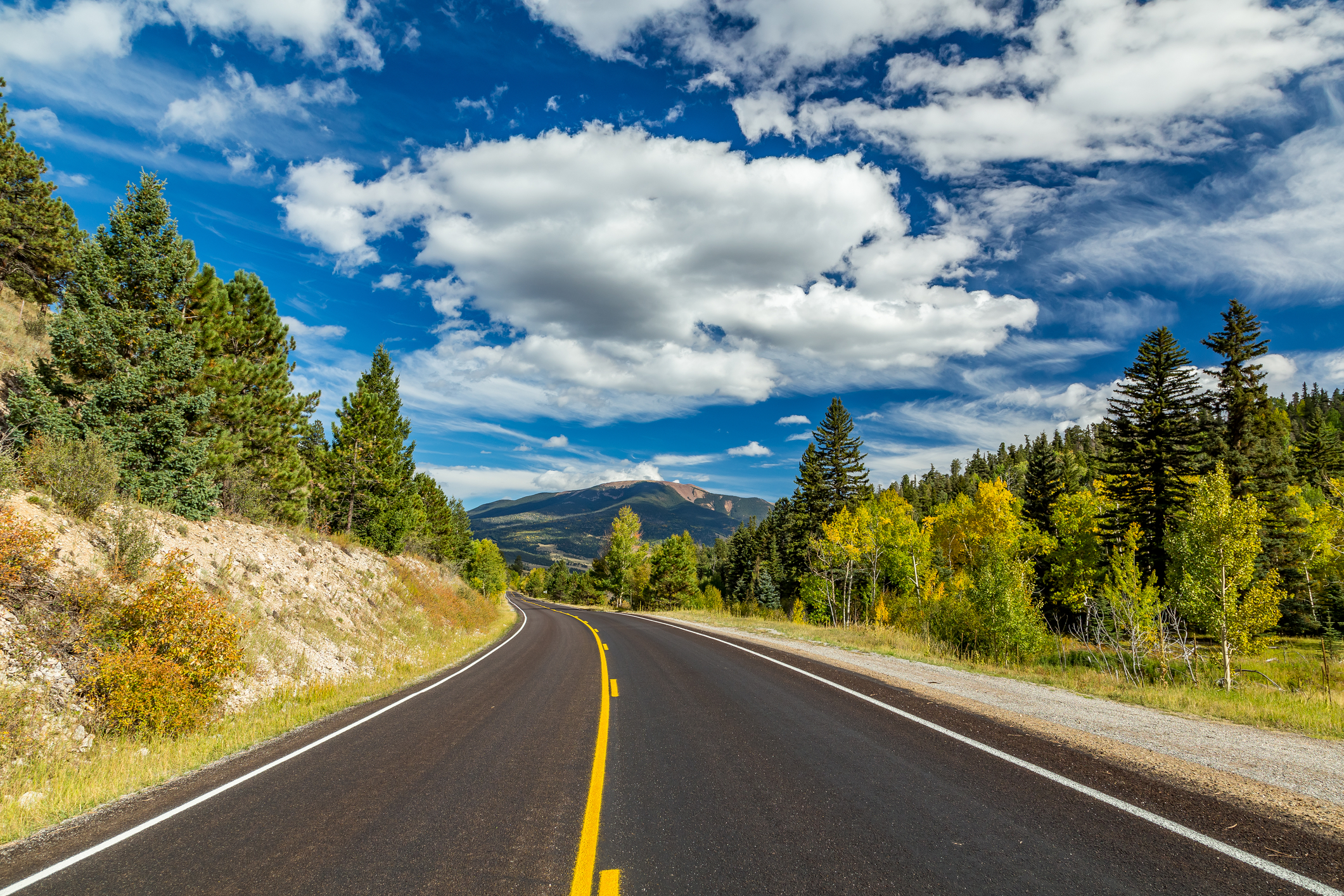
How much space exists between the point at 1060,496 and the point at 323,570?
173 feet

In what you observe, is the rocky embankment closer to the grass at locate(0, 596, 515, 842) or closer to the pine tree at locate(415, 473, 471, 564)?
the grass at locate(0, 596, 515, 842)

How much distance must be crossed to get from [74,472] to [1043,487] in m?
57.1

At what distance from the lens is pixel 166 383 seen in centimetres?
1539

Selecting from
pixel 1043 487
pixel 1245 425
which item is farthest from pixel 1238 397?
pixel 1043 487

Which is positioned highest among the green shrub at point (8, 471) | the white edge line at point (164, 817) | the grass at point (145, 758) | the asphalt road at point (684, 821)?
the green shrub at point (8, 471)

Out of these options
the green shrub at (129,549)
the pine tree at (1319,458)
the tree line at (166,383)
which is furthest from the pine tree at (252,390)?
the pine tree at (1319,458)

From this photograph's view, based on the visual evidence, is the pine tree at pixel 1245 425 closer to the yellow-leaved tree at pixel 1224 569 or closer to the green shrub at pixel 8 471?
the yellow-leaved tree at pixel 1224 569

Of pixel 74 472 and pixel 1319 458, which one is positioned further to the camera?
pixel 1319 458

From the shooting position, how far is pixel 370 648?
18.6 meters

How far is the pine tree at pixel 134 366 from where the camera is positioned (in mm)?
14039

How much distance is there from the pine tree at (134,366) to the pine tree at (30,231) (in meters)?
14.5

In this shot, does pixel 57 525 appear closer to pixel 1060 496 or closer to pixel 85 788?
pixel 85 788

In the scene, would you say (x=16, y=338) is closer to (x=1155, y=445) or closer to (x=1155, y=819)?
(x=1155, y=819)

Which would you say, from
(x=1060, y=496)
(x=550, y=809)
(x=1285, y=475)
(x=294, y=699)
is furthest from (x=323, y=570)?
(x=1285, y=475)
